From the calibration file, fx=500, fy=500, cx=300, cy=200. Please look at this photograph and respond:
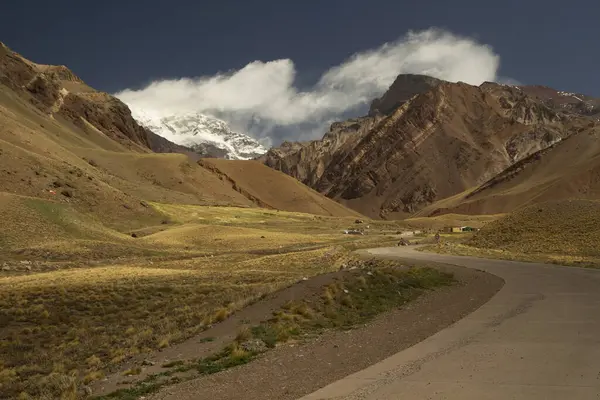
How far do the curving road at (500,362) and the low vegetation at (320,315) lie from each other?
4.19 metres

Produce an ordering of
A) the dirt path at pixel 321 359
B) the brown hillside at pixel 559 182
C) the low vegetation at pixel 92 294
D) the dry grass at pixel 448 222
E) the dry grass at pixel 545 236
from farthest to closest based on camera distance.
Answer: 1. the brown hillside at pixel 559 182
2. the dry grass at pixel 448 222
3. the dry grass at pixel 545 236
4. the low vegetation at pixel 92 294
5. the dirt path at pixel 321 359

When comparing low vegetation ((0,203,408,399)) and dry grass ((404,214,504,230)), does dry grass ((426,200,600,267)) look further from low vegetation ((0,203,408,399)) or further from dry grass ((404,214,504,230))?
dry grass ((404,214,504,230))

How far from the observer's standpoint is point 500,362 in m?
12.5

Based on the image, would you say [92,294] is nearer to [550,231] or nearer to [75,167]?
[550,231]

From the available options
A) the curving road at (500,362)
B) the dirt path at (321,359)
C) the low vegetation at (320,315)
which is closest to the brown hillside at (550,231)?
the low vegetation at (320,315)

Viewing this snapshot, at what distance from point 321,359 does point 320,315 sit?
550 centimetres

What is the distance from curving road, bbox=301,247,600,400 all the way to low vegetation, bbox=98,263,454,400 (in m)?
4.19

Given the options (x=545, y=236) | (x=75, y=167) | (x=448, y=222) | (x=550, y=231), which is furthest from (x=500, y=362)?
(x=448, y=222)

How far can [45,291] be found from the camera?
29.4 m

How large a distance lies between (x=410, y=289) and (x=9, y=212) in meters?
52.9

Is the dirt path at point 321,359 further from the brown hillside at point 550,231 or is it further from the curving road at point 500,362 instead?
the brown hillside at point 550,231

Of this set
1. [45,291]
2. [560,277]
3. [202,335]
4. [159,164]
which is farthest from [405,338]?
[159,164]

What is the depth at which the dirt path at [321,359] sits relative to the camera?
1214 centimetres

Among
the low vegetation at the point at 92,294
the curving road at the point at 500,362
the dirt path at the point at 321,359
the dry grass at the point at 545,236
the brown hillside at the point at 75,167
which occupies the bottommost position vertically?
the low vegetation at the point at 92,294
